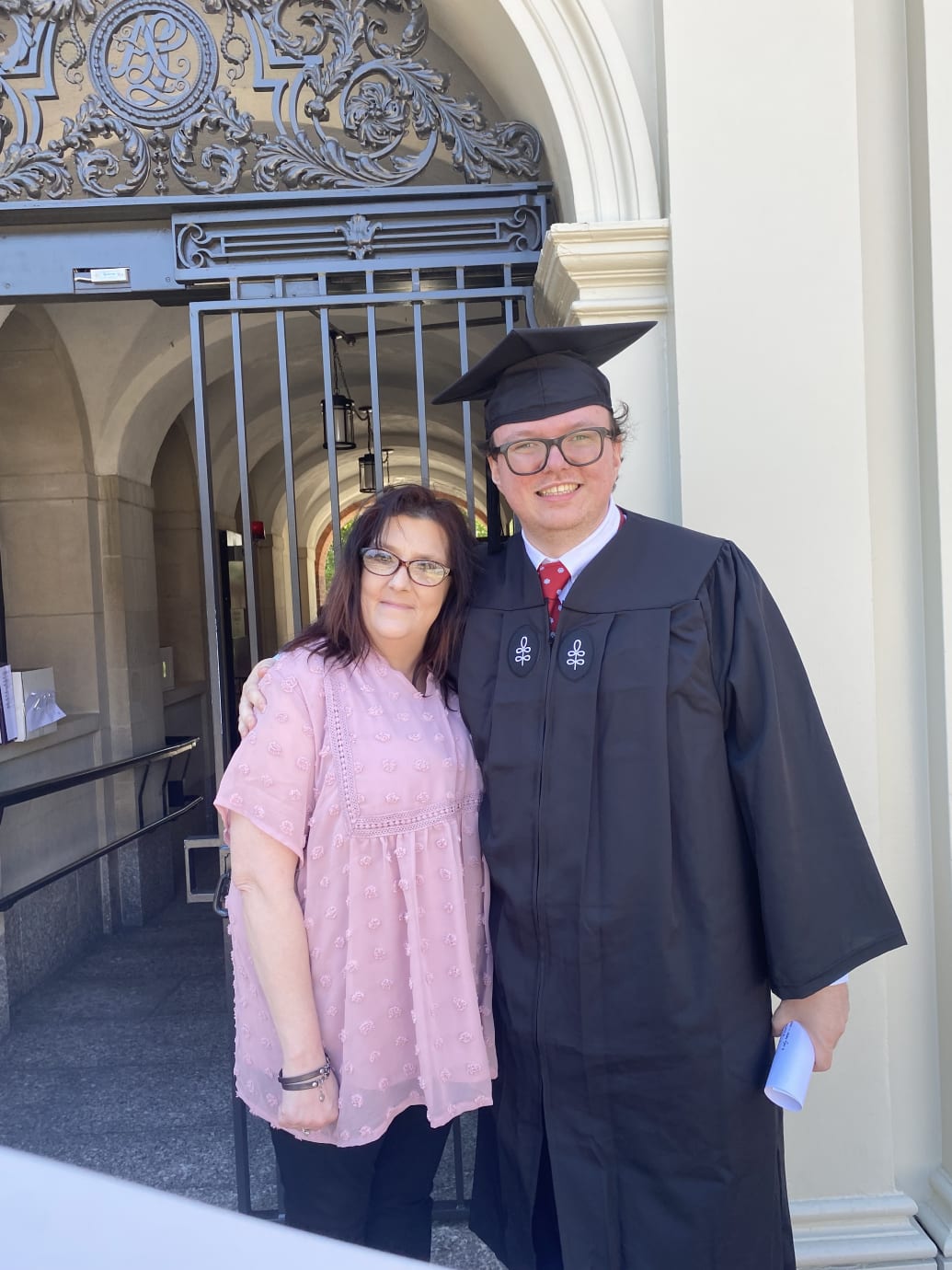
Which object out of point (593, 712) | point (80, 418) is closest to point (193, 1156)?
point (593, 712)

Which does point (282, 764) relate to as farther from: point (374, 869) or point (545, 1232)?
point (545, 1232)

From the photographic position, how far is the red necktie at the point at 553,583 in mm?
1841

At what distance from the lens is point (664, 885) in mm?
1697

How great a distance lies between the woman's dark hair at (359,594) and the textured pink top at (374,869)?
0.19ft

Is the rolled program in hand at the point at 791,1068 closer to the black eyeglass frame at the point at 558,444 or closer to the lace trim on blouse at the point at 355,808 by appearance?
the lace trim on blouse at the point at 355,808

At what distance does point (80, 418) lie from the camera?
6.13 meters

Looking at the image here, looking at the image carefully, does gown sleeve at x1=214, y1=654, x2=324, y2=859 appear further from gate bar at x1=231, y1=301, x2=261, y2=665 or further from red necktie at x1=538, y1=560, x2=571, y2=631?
gate bar at x1=231, y1=301, x2=261, y2=665

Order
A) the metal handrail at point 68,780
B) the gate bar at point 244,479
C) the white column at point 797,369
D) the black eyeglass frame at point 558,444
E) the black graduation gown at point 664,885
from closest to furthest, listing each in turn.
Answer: the black graduation gown at point 664,885 < the black eyeglass frame at point 558,444 < the white column at point 797,369 < the gate bar at point 244,479 < the metal handrail at point 68,780

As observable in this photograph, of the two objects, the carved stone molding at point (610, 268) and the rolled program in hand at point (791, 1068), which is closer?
the rolled program in hand at point (791, 1068)

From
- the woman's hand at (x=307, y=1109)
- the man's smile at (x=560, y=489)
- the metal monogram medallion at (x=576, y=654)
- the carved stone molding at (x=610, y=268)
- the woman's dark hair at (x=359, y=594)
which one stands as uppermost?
the carved stone molding at (x=610, y=268)

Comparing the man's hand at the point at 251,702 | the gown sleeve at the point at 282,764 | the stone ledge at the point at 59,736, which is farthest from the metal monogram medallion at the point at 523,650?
the stone ledge at the point at 59,736

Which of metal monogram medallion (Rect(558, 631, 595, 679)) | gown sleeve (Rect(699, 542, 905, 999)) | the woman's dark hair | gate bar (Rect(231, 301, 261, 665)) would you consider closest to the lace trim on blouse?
the woman's dark hair

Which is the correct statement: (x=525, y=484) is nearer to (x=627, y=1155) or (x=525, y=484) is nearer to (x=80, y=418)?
(x=627, y=1155)

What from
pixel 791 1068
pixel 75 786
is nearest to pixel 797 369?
pixel 791 1068
